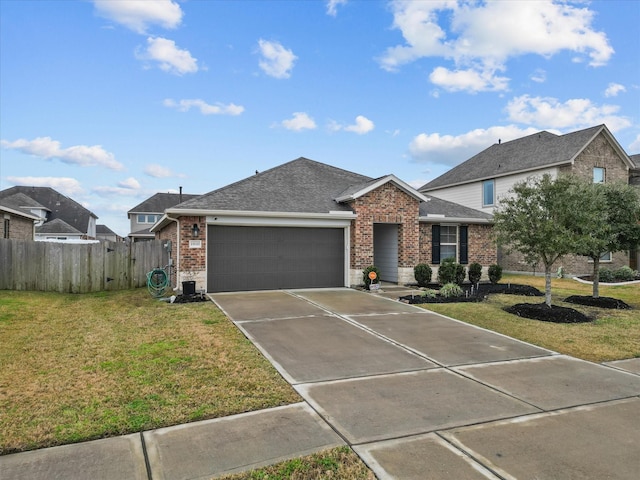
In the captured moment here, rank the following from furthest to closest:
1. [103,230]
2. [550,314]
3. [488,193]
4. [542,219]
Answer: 1. [103,230]
2. [488,193]
3. [542,219]
4. [550,314]

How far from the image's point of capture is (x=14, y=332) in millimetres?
7914

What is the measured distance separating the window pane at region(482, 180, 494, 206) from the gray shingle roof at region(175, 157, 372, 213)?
29.4 feet

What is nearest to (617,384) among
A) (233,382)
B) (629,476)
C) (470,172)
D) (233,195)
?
(629,476)

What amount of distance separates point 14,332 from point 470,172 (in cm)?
2373

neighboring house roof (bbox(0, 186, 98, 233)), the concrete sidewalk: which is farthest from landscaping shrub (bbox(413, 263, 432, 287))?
neighboring house roof (bbox(0, 186, 98, 233))

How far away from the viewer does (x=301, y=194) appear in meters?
15.5

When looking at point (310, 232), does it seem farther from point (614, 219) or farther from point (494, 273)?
point (614, 219)

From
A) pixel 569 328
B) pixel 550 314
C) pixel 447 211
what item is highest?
pixel 447 211

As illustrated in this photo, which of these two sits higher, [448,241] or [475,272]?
[448,241]

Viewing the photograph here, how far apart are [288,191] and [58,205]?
40844 millimetres

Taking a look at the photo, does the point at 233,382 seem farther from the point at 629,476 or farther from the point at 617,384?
the point at 617,384

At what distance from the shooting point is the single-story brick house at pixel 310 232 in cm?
1326

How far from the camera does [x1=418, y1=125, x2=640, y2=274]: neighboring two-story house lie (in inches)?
779

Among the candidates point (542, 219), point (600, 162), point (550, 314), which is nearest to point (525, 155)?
point (600, 162)
